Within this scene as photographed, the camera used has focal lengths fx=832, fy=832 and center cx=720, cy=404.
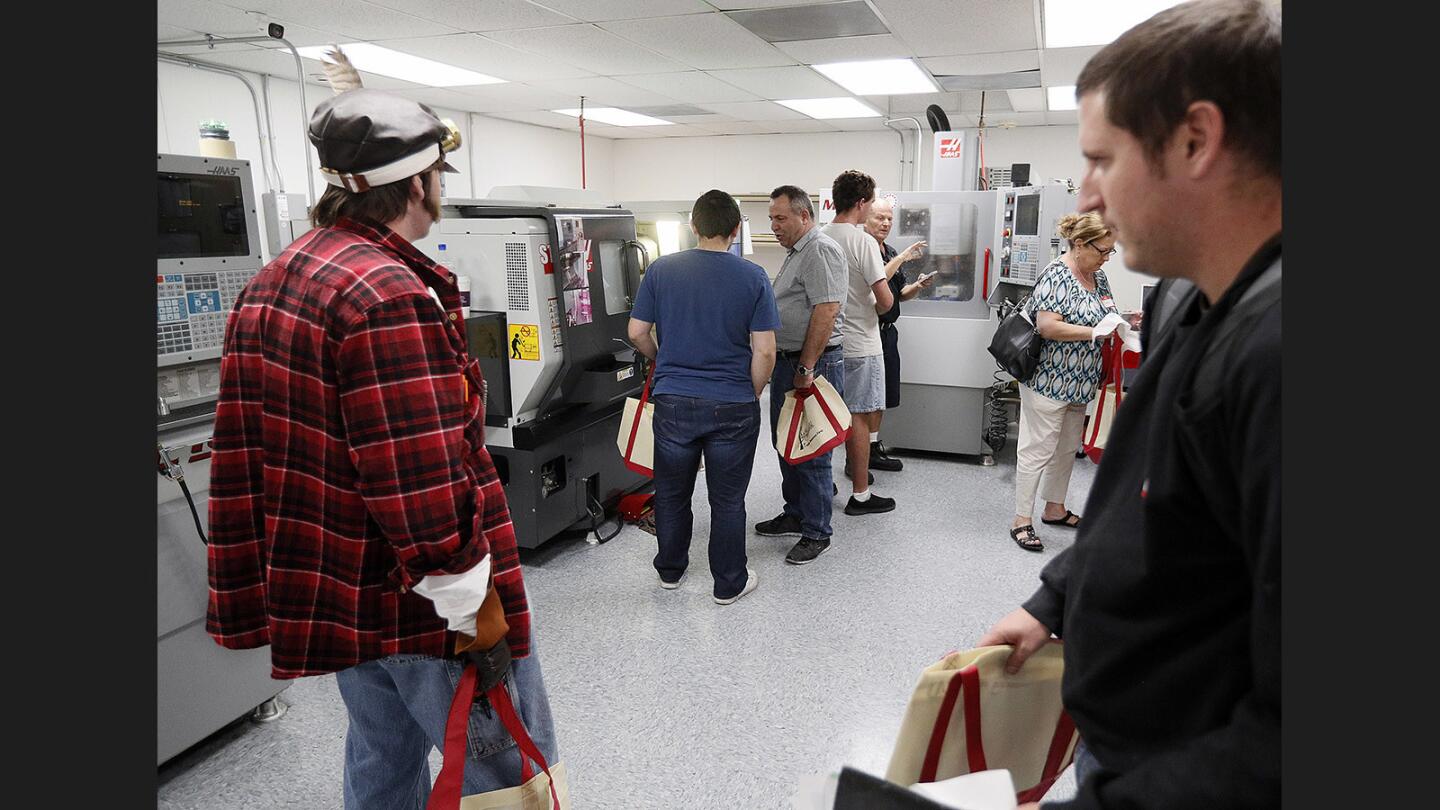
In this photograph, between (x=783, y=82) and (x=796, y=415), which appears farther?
(x=783, y=82)

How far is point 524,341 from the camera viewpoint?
3.18 metres

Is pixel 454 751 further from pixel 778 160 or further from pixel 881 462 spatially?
pixel 778 160

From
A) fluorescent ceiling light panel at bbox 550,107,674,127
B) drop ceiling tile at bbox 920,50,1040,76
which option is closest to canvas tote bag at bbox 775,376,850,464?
drop ceiling tile at bbox 920,50,1040,76

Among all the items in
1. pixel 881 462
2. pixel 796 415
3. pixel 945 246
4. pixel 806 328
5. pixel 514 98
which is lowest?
pixel 881 462

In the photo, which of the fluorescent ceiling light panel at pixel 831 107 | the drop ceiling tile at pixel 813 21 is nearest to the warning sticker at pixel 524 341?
the drop ceiling tile at pixel 813 21

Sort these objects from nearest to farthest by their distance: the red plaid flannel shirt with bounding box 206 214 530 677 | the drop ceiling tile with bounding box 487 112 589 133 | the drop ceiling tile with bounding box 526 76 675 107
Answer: the red plaid flannel shirt with bounding box 206 214 530 677 < the drop ceiling tile with bounding box 526 76 675 107 < the drop ceiling tile with bounding box 487 112 589 133

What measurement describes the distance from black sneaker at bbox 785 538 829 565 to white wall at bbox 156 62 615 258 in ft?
8.59

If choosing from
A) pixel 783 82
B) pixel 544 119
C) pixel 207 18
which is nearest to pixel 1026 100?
pixel 783 82

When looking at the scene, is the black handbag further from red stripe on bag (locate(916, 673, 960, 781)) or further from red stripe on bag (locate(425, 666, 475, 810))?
red stripe on bag (locate(425, 666, 475, 810))

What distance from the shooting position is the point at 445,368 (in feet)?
4.17

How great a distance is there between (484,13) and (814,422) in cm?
316

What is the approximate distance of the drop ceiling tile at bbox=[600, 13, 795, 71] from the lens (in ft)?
16.0

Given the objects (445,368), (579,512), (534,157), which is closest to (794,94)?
(534,157)

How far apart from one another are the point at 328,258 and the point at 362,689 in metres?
0.74
